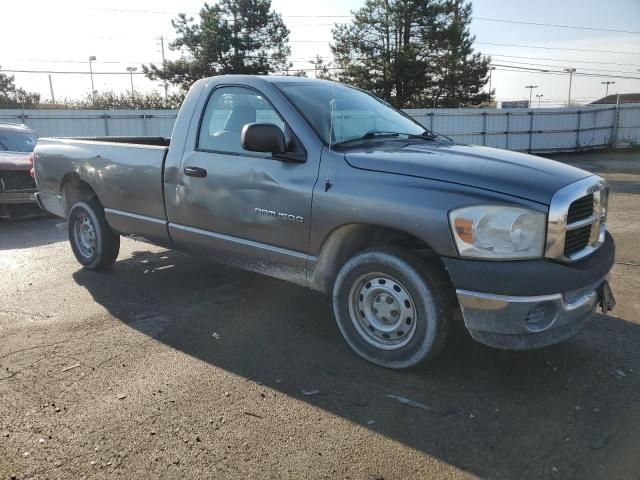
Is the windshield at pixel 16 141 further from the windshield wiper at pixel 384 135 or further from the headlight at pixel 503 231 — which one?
the headlight at pixel 503 231

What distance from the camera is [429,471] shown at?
2.68m

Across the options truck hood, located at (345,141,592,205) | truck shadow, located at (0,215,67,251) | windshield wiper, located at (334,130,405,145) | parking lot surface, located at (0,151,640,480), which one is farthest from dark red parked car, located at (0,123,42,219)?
truck hood, located at (345,141,592,205)

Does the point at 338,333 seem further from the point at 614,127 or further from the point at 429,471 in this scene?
the point at 614,127

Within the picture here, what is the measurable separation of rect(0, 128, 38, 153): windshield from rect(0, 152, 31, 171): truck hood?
477mm

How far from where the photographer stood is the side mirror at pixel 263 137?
12.5 ft

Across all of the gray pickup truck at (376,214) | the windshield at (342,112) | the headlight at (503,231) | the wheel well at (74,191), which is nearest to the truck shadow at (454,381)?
the gray pickup truck at (376,214)

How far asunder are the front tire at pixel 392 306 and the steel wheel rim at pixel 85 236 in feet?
11.1

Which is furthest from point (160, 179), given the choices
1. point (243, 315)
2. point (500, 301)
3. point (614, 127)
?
point (614, 127)

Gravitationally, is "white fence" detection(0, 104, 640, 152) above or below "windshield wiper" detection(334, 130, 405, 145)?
below

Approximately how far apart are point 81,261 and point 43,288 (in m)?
0.66

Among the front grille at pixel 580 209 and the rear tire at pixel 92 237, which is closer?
the front grille at pixel 580 209

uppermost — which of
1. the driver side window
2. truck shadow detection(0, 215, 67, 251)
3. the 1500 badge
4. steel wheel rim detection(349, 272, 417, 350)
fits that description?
the driver side window

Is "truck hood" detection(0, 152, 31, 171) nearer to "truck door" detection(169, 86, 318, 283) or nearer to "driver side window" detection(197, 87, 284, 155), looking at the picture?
"truck door" detection(169, 86, 318, 283)

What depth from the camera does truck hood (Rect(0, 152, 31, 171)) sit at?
352 inches
